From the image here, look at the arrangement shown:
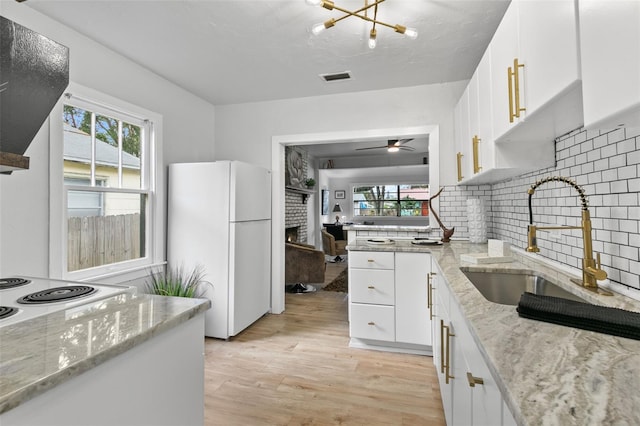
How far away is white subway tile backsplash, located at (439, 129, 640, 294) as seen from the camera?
114 cm

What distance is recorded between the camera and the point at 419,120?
126 inches

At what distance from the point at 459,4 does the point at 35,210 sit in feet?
9.61

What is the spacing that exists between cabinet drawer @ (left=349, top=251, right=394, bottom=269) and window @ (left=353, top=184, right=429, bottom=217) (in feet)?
21.0

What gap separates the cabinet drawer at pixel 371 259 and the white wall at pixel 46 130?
1.89 meters

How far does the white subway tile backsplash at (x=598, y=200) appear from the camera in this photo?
1144 mm

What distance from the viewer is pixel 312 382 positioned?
2195mm

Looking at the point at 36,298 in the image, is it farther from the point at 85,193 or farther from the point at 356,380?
the point at 356,380

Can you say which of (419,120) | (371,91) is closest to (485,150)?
(419,120)

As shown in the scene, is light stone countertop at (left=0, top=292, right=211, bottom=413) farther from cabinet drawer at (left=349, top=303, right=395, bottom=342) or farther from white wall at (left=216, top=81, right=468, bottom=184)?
white wall at (left=216, top=81, right=468, bottom=184)

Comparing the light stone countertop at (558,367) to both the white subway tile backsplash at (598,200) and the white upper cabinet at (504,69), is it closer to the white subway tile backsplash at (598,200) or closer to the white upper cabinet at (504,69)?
the white subway tile backsplash at (598,200)

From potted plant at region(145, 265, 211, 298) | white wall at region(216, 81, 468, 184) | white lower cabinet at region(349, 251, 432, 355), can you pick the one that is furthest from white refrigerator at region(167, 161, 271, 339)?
white lower cabinet at region(349, 251, 432, 355)

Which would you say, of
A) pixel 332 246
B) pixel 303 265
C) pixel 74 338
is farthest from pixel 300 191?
pixel 74 338

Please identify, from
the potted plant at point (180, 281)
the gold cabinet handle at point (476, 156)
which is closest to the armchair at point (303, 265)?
the potted plant at point (180, 281)

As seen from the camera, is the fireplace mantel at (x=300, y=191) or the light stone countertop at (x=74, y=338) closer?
the light stone countertop at (x=74, y=338)
